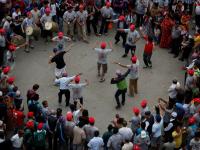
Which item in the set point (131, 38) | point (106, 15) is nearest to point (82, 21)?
point (106, 15)

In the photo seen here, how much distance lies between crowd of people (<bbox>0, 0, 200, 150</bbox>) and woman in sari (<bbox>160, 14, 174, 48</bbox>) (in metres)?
0.04

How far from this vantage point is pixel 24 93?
19500mm

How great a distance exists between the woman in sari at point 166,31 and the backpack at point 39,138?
859 cm

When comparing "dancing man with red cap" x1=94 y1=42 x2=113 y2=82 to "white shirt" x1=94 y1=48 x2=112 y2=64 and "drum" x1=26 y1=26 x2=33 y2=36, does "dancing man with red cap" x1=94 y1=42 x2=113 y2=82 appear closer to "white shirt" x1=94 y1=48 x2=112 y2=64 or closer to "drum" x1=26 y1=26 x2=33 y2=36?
"white shirt" x1=94 y1=48 x2=112 y2=64

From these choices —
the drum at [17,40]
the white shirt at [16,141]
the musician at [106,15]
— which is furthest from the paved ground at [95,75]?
the white shirt at [16,141]

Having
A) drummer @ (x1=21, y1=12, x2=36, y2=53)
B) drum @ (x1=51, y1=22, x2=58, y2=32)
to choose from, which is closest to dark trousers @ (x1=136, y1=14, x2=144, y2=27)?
drum @ (x1=51, y1=22, x2=58, y2=32)

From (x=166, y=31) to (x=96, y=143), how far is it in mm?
8427

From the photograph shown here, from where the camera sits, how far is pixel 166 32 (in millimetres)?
21984

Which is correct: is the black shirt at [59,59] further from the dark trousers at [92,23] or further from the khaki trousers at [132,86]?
the dark trousers at [92,23]

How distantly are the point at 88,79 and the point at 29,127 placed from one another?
549 centimetres

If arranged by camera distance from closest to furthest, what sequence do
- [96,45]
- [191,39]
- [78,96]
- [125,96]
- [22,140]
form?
1. [22,140]
2. [78,96]
3. [125,96]
4. [191,39]
5. [96,45]

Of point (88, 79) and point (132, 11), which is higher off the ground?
point (132, 11)

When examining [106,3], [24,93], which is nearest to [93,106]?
[24,93]

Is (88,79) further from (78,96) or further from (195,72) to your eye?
(195,72)
